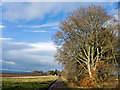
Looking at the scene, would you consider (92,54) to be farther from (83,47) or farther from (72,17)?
(72,17)

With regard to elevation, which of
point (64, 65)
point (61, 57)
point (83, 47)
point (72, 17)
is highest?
point (72, 17)

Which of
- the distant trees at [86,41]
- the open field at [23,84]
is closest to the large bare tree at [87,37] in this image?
the distant trees at [86,41]

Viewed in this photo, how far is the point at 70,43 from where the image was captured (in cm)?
1408

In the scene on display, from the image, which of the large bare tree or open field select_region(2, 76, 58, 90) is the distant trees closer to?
the large bare tree

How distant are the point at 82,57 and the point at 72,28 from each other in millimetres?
3568

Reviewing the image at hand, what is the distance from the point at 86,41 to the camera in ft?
45.9

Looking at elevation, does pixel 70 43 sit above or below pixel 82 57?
above

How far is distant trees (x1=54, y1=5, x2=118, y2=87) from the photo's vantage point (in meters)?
13.7

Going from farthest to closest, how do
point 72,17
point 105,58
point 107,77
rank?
point 72,17, point 105,58, point 107,77

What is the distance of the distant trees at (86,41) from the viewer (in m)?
13.7

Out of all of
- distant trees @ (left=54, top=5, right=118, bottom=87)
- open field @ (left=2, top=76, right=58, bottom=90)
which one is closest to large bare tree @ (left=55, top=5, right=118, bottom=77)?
distant trees @ (left=54, top=5, right=118, bottom=87)

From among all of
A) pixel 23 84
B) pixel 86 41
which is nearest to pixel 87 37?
pixel 86 41

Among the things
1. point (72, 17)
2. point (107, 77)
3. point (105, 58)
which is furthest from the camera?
point (72, 17)

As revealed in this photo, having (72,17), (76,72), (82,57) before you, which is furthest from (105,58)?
(72,17)
